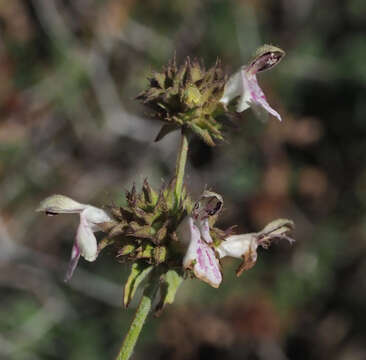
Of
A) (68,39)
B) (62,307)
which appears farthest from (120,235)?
(68,39)

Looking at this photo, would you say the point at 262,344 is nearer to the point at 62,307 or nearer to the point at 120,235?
the point at 62,307

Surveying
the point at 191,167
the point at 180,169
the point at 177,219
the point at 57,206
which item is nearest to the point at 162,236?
the point at 177,219

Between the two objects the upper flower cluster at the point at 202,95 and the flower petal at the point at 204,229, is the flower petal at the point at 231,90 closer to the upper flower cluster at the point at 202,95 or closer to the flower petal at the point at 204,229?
the upper flower cluster at the point at 202,95

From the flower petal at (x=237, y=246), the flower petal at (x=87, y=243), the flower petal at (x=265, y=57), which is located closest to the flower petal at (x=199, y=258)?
the flower petal at (x=237, y=246)

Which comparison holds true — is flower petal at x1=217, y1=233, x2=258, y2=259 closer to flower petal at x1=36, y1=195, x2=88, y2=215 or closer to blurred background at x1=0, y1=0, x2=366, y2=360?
flower petal at x1=36, y1=195, x2=88, y2=215

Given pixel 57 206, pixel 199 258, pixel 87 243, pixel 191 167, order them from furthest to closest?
1. pixel 191 167
2. pixel 57 206
3. pixel 87 243
4. pixel 199 258

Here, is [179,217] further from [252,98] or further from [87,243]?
[252,98]
